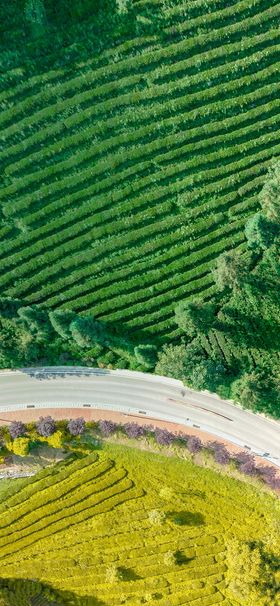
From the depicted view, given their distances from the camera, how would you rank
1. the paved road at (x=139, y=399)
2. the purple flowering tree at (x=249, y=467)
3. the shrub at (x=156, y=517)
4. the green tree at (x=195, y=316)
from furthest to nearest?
the purple flowering tree at (x=249, y=467) < the shrub at (x=156, y=517) < the paved road at (x=139, y=399) < the green tree at (x=195, y=316)

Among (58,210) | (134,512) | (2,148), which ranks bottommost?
(134,512)

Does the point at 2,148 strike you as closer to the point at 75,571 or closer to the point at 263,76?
the point at 263,76

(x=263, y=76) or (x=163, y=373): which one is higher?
(x=263, y=76)

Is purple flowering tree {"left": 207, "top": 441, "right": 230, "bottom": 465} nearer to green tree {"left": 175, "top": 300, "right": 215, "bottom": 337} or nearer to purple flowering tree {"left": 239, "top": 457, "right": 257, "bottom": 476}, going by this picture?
purple flowering tree {"left": 239, "top": 457, "right": 257, "bottom": 476}

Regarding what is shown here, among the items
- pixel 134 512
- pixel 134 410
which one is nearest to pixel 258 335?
pixel 134 410

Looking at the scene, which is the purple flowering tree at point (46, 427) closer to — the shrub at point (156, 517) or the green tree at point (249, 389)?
the shrub at point (156, 517)

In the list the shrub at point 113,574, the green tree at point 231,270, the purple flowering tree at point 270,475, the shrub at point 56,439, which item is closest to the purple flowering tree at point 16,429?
the shrub at point 56,439

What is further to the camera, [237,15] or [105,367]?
[105,367]
